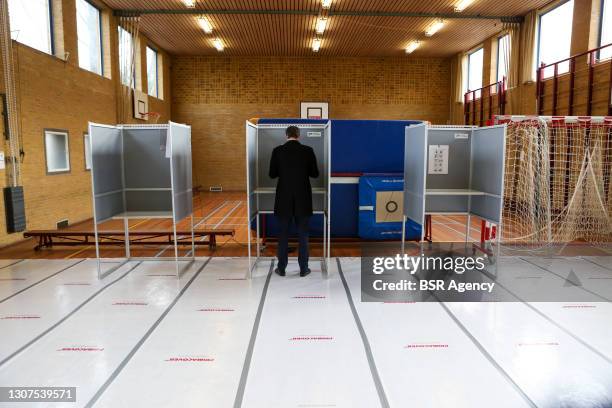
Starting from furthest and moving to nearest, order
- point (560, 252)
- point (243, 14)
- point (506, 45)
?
point (506, 45) → point (243, 14) → point (560, 252)

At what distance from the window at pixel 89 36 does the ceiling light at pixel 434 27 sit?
934cm

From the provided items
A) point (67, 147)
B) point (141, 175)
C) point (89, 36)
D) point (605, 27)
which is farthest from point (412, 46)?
point (141, 175)

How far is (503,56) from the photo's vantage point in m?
12.7

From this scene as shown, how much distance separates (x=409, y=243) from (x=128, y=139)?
15.7 feet

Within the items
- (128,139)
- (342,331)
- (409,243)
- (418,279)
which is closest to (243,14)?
(128,139)

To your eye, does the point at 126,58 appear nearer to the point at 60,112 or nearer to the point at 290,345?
the point at 60,112

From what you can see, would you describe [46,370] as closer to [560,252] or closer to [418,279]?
[418,279]

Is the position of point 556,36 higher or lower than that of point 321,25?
lower

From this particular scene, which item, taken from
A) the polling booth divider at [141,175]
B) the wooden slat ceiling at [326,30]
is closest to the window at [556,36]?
the wooden slat ceiling at [326,30]

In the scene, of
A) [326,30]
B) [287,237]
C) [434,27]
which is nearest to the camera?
[287,237]

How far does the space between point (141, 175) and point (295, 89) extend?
1141 cm

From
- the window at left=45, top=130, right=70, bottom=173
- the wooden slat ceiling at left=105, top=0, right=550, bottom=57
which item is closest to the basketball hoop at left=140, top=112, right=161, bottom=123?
the wooden slat ceiling at left=105, top=0, right=550, bottom=57

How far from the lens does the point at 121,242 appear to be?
6.91m

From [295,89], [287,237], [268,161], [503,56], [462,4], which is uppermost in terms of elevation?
[462,4]
